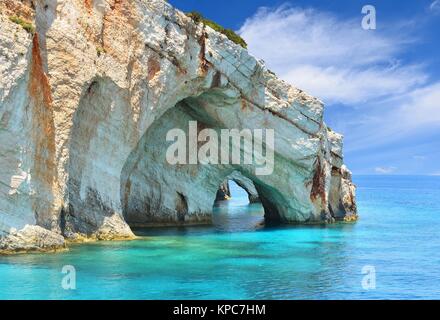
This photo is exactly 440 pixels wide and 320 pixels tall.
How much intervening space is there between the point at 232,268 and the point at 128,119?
1154 centimetres

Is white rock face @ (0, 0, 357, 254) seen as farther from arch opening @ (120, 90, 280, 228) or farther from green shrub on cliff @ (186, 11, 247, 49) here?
green shrub on cliff @ (186, 11, 247, 49)

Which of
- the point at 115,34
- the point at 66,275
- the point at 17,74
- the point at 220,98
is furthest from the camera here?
the point at 220,98

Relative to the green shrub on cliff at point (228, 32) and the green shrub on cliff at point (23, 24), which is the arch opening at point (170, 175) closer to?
the green shrub on cliff at point (228, 32)

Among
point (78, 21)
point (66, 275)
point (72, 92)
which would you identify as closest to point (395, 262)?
point (66, 275)

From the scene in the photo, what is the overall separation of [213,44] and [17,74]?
47.5 feet

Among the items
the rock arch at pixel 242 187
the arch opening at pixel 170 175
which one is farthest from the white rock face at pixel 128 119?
the rock arch at pixel 242 187

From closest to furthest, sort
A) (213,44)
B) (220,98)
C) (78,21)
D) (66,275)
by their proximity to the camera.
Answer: (66,275) < (78,21) < (213,44) < (220,98)

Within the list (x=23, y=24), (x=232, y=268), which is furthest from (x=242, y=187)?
(x=23, y=24)

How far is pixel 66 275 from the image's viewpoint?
18.8m

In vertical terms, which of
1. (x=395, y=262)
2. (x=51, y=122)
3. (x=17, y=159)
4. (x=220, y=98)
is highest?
(x=220, y=98)

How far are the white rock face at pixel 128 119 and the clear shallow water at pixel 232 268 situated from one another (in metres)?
2.81

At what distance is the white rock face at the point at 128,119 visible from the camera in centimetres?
2311

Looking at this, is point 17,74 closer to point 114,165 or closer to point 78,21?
point 78,21

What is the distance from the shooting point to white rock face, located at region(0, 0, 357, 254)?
23.1 meters
